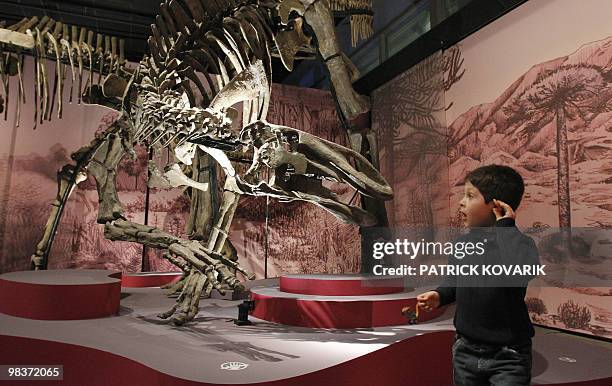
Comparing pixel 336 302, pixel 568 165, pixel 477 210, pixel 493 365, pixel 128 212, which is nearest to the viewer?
pixel 493 365

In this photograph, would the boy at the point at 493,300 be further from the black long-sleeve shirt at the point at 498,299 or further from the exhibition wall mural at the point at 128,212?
the exhibition wall mural at the point at 128,212

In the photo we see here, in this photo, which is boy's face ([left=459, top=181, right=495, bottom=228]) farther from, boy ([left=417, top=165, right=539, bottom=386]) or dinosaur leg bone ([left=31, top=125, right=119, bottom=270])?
dinosaur leg bone ([left=31, top=125, right=119, bottom=270])

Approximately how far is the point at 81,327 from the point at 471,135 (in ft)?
16.8

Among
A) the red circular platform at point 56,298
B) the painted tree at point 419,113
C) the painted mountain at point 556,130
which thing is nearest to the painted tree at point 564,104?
the painted mountain at point 556,130

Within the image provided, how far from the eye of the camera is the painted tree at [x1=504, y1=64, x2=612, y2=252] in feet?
14.2

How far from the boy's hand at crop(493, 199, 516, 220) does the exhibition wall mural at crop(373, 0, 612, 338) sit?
3139mm

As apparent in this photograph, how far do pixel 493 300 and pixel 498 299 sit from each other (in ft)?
0.06

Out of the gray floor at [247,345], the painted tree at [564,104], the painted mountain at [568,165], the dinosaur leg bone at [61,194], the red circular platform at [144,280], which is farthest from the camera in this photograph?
the red circular platform at [144,280]

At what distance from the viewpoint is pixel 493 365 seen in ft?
5.33

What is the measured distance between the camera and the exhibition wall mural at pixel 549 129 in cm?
423

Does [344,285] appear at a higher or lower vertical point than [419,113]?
lower

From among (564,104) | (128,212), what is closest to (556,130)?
(564,104)

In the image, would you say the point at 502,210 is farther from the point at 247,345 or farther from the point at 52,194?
the point at 52,194

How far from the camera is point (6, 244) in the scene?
654 centimetres
